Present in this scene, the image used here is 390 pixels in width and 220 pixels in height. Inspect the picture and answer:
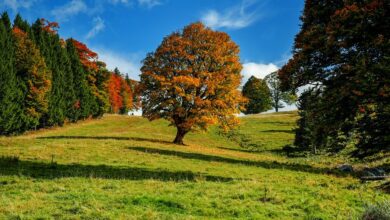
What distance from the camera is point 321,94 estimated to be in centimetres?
2483

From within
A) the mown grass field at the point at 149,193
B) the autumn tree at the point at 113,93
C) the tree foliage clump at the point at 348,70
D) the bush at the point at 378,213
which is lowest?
the mown grass field at the point at 149,193

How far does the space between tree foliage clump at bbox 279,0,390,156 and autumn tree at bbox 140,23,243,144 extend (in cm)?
2173

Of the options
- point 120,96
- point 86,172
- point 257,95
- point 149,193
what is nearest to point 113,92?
point 120,96

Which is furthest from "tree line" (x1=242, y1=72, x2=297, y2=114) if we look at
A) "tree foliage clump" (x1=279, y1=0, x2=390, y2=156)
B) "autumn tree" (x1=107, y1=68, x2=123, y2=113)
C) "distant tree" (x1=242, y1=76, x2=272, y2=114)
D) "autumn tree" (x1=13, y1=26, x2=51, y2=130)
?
"tree foliage clump" (x1=279, y1=0, x2=390, y2=156)

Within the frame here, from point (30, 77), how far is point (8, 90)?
347 inches

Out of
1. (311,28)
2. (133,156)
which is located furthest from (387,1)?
(133,156)

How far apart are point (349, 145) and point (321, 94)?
31222mm

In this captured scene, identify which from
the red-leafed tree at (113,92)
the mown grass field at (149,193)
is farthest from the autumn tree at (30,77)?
the red-leafed tree at (113,92)

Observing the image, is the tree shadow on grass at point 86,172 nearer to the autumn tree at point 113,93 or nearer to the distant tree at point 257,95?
the autumn tree at point 113,93

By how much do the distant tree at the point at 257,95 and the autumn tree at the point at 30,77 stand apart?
76745 millimetres

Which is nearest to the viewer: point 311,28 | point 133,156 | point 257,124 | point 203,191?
point 203,191

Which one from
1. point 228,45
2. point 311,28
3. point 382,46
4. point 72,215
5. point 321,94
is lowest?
point 72,215

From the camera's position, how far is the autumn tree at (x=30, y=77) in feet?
211

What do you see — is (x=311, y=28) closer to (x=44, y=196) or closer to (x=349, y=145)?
(x=44, y=196)
